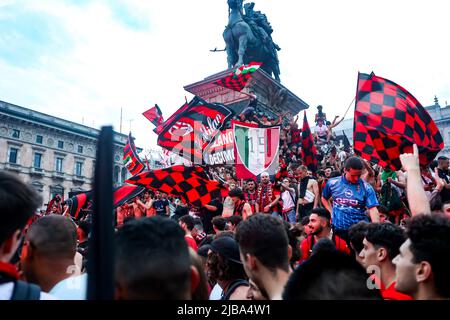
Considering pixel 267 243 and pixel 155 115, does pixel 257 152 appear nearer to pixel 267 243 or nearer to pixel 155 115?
pixel 267 243

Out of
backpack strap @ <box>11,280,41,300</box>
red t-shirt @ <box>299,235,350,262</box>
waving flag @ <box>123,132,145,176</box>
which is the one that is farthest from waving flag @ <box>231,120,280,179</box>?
backpack strap @ <box>11,280,41,300</box>

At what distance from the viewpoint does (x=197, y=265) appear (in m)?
1.80

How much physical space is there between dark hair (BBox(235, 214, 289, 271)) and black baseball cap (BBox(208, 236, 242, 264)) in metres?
0.72

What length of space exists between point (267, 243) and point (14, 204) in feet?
4.68

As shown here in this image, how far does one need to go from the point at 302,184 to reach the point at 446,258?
5.62 m

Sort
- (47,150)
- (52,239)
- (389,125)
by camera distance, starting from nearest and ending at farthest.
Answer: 1. (52,239)
2. (389,125)
3. (47,150)

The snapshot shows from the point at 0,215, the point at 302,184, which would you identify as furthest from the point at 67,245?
the point at 302,184

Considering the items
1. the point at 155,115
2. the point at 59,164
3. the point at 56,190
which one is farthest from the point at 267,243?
the point at 59,164

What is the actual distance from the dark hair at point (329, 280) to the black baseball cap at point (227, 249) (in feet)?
5.11

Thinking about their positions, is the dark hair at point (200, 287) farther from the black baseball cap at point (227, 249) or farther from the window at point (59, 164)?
the window at point (59, 164)

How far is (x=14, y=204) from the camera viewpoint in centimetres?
155

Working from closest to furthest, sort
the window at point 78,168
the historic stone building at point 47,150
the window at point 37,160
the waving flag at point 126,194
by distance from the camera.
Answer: the waving flag at point 126,194 → the historic stone building at point 47,150 → the window at point 37,160 → the window at point 78,168

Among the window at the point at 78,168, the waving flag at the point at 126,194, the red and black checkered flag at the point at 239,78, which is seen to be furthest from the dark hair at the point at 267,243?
the window at the point at 78,168

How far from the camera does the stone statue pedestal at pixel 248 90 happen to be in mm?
15961
